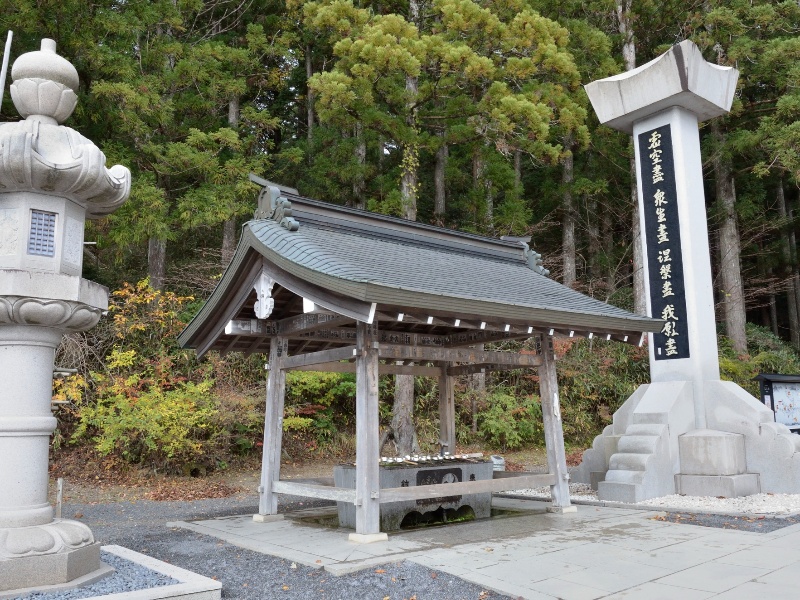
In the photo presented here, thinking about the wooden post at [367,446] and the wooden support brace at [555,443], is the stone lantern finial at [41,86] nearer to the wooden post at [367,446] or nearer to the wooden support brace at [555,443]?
the wooden post at [367,446]

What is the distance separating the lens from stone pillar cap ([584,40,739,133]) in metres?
10.1

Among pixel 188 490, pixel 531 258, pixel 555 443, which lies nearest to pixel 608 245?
pixel 531 258

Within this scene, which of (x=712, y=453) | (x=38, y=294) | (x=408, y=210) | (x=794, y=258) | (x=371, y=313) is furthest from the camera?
(x=794, y=258)

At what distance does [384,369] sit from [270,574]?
149 inches

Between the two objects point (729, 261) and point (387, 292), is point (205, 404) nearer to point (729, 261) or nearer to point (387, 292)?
point (387, 292)

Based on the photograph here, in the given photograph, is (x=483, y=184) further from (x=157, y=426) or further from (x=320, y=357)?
(x=320, y=357)

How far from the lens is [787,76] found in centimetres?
1606

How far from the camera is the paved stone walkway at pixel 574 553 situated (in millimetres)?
4625

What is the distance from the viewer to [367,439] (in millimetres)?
6445

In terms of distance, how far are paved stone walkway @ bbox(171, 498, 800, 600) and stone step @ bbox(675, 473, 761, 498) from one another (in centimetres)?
180

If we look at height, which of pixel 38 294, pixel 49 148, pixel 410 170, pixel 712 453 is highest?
pixel 410 170

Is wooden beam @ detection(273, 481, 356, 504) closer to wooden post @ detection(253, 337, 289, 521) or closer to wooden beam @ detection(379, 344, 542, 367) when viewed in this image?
wooden post @ detection(253, 337, 289, 521)

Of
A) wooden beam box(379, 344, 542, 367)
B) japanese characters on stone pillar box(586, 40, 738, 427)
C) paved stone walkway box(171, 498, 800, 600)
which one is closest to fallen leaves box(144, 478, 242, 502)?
paved stone walkway box(171, 498, 800, 600)

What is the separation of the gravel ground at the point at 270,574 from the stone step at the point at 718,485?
575 centimetres
